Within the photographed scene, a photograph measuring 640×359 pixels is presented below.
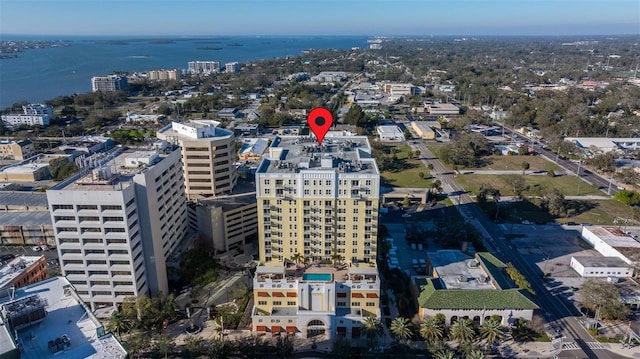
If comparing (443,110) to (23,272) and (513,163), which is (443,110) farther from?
(23,272)

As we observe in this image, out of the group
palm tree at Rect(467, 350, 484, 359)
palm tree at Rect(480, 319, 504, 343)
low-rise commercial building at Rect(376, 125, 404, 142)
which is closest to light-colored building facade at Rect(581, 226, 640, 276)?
palm tree at Rect(480, 319, 504, 343)

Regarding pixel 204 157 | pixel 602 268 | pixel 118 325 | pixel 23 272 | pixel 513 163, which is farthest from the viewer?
pixel 513 163

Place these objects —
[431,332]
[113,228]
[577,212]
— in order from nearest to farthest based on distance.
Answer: [431,332] → [113,228] → [577,212]

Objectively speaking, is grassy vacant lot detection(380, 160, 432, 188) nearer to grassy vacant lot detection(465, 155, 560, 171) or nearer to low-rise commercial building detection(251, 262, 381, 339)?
grassy vacant lot detection(465, 155, 560, 171)

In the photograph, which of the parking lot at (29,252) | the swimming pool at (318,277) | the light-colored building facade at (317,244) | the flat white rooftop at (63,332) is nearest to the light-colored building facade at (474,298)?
the light-colored building facade at (317,244)

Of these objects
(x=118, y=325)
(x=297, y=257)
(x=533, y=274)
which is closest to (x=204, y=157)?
(x=297, y=257)

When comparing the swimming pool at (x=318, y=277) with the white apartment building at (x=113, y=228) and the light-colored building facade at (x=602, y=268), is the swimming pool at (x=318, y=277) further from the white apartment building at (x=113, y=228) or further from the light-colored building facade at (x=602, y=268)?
the light-colored building facade at (x=602, y=268)

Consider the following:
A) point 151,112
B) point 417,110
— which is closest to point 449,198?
point 417,110

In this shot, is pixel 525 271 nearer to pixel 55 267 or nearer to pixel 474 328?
pixel 474 328
